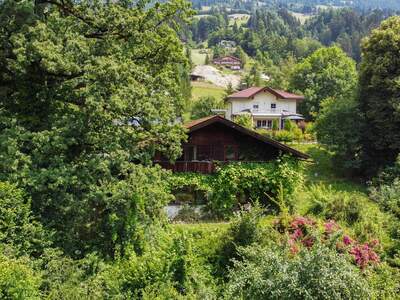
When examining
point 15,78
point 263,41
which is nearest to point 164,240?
point 15,78

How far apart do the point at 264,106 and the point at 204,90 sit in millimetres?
36527

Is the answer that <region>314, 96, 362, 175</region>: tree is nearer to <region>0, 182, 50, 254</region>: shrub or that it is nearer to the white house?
the white house

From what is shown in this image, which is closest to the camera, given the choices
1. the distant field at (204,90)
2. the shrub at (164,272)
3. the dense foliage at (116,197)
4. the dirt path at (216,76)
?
the dense foliage at (116,197)

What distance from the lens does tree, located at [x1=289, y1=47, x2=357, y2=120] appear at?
180 ft

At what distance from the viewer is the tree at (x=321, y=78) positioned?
54.9 meters

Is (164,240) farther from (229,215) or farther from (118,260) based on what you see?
(229,215)

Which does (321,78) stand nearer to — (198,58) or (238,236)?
(238,236)

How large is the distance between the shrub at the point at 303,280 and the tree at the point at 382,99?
706 inches

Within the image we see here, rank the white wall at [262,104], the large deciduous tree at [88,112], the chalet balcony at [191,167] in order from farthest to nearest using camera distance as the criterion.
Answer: the white wall at [262,104] → the chalet balcony at [191,167] → the large deciduous tree at [88,112]

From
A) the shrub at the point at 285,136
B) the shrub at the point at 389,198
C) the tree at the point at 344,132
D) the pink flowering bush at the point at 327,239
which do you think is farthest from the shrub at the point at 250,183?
the shrub at the point at 285,136

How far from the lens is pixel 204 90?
8738 centimetres

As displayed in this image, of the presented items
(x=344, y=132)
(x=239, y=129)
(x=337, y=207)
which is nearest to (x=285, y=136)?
(x=344, y=132)

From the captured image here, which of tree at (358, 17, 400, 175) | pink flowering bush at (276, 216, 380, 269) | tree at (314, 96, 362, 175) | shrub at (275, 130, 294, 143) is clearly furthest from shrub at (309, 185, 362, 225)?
shrub at (275, 130, 294, 143)

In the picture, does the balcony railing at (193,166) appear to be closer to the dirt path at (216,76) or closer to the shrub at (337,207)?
the shrub at (337,207)
